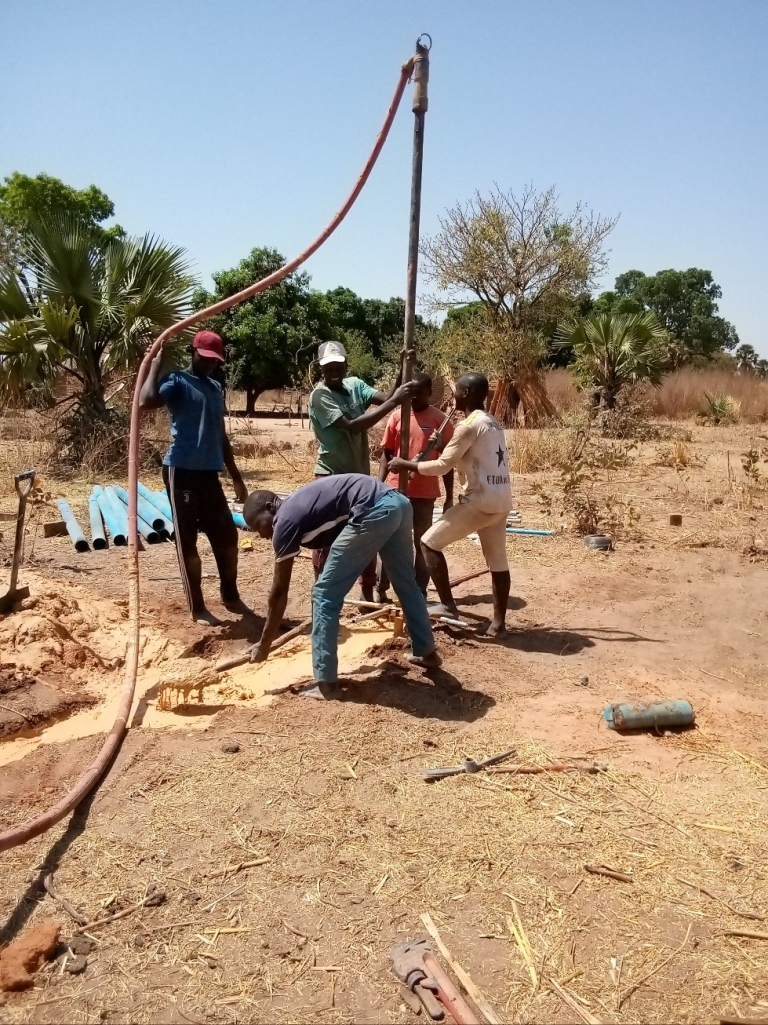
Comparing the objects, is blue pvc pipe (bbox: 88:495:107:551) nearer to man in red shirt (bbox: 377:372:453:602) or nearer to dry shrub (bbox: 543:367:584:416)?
man in red shirt (bbox: 377:372:453:602)

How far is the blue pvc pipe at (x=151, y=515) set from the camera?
7.29m

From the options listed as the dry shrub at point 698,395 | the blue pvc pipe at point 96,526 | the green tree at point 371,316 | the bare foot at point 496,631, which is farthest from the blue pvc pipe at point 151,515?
the green tree at point 371,316

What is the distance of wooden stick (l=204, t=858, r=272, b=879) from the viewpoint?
280 cm

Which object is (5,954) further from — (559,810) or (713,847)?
(713,847)

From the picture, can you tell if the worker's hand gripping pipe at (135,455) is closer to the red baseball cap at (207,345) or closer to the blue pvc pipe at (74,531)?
the red baseball cap at (207,345)

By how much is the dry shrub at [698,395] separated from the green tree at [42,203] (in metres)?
16.1

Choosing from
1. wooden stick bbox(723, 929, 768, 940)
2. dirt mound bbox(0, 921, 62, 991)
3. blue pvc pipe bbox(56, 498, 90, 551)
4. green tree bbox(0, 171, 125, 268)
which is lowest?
dirt mound bbox(0, 921, 62, 991)

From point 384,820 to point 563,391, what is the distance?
20.8 meters

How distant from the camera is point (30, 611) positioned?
5.24 metres

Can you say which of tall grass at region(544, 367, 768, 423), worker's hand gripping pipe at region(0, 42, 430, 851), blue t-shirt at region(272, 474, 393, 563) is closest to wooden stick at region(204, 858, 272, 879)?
worker's hand gripping pipe at region(0, 42, 430, 851)

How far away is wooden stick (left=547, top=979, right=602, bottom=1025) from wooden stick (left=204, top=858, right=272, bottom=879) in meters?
1.09

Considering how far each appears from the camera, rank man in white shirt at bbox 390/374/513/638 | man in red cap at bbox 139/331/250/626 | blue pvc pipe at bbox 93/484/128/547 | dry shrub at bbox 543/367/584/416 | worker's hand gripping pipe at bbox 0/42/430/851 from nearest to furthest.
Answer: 1. worker's hand gripping pipe at bbox 0/42/430/851
2. man in white shirt at bbox 390/374/513/638
3. man in red cap at bbox 139/331/250/626
4. blue pvc pipe at bbox 93/484/128/547
5. dry shrub at bbox 543/367/584/416

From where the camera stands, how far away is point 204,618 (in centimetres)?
531

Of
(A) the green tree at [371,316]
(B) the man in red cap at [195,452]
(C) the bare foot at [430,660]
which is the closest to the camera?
(C) the bare foot at [430,660]
